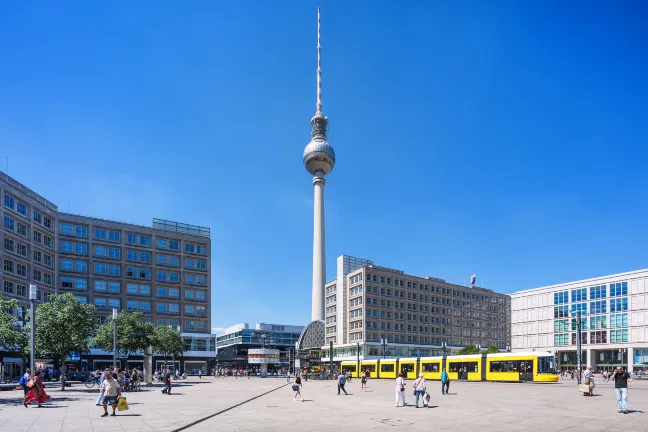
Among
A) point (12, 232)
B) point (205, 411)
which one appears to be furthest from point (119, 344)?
point (205, 411)

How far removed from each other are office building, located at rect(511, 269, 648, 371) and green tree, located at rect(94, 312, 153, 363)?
6917 centimetres

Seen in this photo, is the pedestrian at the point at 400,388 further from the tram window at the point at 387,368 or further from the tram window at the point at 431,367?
the tram window at the point at 387,368

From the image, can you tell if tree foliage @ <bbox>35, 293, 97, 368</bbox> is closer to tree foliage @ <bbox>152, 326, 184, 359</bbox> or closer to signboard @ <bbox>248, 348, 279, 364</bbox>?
tree foliage @ <bbox>152, 326, 184, 359</bbox>

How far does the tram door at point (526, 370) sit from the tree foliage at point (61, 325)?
39118 mm

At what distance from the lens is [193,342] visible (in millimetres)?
91875

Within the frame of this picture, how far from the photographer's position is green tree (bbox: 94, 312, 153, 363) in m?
51.2

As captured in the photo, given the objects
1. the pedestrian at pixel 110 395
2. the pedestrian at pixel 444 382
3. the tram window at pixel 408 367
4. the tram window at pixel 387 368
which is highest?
the pedestrian at pixel 110 395

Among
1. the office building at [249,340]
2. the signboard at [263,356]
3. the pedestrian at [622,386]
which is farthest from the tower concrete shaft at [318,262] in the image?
the pedestrian at [622,386]

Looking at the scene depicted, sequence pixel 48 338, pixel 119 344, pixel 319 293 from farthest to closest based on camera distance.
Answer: pixel 319 293 → pixel 119 344 → pixel 48 338

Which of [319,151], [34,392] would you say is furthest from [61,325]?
[319,151]

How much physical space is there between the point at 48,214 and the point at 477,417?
7204 cm

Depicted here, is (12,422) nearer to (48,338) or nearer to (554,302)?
(48,338)

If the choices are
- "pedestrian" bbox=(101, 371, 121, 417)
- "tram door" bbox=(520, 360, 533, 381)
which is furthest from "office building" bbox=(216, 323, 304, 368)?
"pedestrian" bbox=(101, 371, 121, 417)

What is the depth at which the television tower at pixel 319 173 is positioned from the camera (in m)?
132
